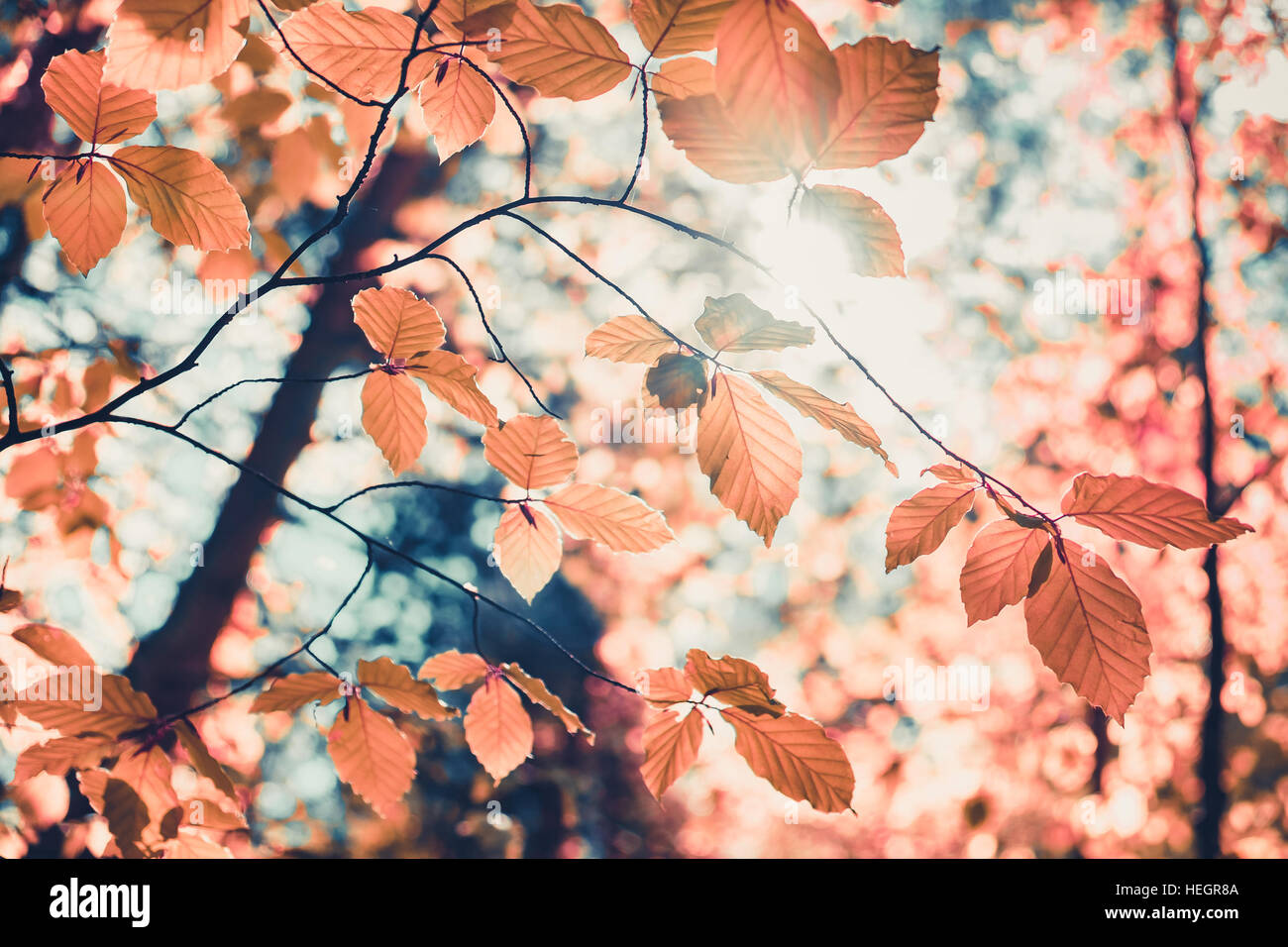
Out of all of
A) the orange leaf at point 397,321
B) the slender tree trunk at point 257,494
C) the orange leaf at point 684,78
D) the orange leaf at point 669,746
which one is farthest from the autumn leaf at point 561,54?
the slender tree trunk at point 257,494

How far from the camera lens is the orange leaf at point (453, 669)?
0.88m

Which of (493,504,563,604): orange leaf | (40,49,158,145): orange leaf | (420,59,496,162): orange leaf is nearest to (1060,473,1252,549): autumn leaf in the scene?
(493,504,563,604): orange leaf

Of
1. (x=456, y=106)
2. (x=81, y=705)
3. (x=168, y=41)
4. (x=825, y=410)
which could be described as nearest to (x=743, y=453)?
(x=825, y=410)

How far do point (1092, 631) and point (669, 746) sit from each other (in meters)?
0.43

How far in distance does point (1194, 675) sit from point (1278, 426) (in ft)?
8.66

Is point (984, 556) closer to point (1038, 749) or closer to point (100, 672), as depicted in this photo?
point (100, 672)

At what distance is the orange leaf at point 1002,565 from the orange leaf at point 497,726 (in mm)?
581

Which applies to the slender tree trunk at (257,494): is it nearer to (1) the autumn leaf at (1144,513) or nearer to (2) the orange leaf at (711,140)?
(2) the orange leaf at (711,140)

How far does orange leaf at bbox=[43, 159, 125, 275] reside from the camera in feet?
2.11

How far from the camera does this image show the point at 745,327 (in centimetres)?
58

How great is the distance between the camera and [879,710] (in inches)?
269

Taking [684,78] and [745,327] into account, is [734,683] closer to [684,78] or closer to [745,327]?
[745,327]

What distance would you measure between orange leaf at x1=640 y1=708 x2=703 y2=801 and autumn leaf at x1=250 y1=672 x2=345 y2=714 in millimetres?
385

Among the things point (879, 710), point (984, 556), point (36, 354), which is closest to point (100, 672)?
point (984, 556)
